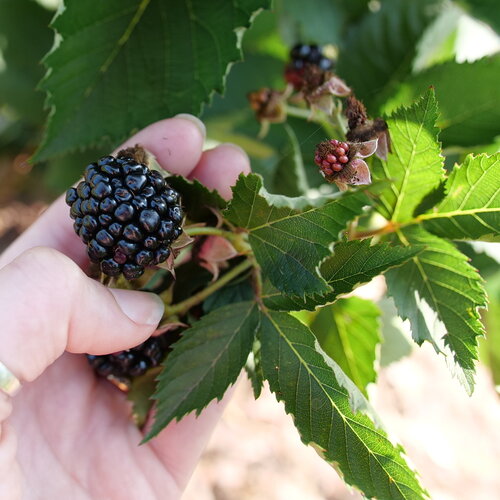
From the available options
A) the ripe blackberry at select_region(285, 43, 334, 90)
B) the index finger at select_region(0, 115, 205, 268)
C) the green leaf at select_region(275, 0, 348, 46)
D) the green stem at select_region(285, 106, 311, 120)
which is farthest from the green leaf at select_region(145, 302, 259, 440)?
the green leaf at select_region(275, 0, 348, 46)

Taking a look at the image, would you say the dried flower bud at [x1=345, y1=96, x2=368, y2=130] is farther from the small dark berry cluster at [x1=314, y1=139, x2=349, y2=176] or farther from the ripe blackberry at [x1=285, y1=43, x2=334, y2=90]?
the ripe blackberry at [x1=285, y1=43, x2=334, y2=90]

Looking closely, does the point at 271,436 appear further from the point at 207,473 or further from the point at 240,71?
the point at 240,71

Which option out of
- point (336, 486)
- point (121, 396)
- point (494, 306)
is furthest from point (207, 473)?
point (494, 306)

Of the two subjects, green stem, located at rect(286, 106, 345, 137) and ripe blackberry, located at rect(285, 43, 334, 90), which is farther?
ripe blackberry, located at rect(285, 43, 334, 90)

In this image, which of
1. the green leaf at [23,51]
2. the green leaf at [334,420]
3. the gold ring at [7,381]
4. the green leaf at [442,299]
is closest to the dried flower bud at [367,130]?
the green leaf at [442,299]

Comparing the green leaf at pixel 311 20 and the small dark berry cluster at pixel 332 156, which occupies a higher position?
the small dark berry cluster at pixel 332 156

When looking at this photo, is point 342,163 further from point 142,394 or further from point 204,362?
point 142,394

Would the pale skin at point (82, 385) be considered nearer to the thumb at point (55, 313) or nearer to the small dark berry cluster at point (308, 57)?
the thumb at point (55, 313)
